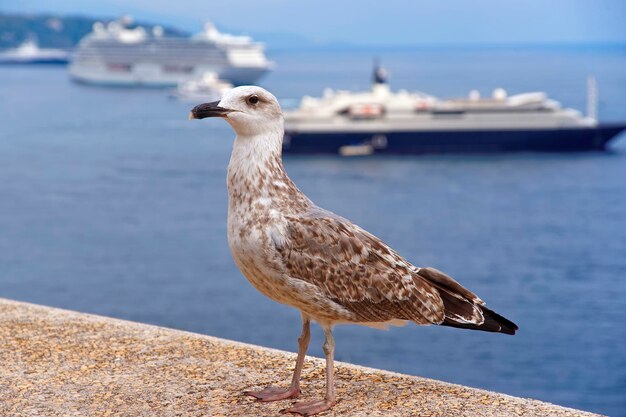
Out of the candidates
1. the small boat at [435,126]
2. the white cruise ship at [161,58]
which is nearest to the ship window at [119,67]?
the white cruise ship at [161,58]

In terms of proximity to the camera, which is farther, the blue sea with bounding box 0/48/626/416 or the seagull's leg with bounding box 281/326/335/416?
the blue sea with bounding box 0/48/626/416

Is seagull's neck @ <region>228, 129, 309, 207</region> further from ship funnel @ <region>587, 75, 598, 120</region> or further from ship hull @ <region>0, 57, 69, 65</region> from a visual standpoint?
ship hull @ <region>0, 57, 69, 65</region>

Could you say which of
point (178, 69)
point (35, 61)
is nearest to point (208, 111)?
point (178, 69)

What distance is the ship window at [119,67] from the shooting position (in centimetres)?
10294

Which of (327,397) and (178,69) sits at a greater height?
(178,69)

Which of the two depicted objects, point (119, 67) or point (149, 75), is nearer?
point (149, 75)

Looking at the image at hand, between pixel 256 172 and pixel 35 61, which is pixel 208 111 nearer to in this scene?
pixel 256 172

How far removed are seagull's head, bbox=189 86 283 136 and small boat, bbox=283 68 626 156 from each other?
52662 millimetres

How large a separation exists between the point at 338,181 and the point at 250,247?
1830 inches

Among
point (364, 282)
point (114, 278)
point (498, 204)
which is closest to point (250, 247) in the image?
point (364, 282)

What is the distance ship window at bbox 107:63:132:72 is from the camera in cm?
10294

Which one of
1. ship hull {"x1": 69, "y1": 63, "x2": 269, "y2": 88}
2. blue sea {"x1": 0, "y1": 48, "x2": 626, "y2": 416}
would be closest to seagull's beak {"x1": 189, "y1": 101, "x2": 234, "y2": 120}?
blue sea {"x1": 0, "y1": 48, "x2": 626, "y2": 416}

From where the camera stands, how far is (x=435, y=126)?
5803cm

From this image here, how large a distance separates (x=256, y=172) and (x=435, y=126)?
5439 cm
